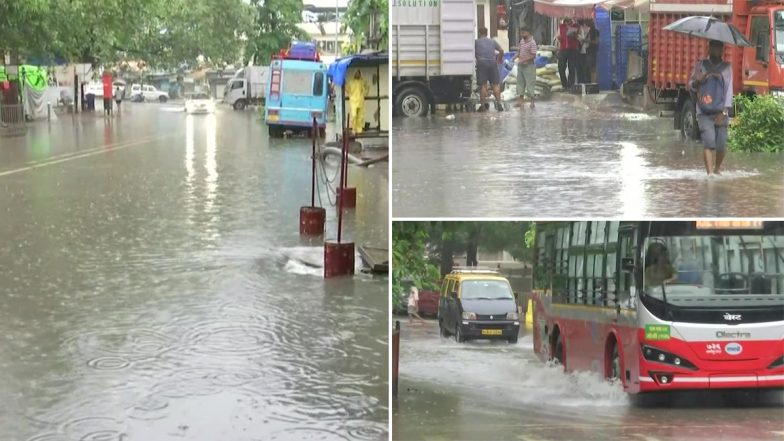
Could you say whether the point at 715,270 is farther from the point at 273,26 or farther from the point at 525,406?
the point at 273,26

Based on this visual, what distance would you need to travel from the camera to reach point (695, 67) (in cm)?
409

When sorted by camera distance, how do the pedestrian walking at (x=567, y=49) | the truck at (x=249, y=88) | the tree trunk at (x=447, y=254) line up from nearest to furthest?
the tree trunk at (x=447, y=254)
the pedestrian walking at (x=567, y=49)
the truck at (x=249, y=88)

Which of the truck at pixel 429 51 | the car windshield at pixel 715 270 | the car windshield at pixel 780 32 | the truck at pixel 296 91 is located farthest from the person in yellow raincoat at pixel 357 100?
the truck at pixel 296 91

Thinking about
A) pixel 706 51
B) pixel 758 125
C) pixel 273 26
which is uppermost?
pixel 273 26

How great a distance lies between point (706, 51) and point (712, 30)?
0.12m

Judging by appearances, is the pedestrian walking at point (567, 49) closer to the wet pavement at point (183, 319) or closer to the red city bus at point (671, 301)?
the red city bus at point (671, 301)

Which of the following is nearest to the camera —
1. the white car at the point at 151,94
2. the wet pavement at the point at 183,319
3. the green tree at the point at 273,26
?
the wet pavement at the point at 183,319

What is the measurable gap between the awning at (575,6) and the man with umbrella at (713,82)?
0.62 feet

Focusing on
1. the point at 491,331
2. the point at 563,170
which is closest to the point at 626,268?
the point at 563,170

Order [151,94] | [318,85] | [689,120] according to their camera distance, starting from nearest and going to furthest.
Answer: [689,120] < [318,85] < [151,94]

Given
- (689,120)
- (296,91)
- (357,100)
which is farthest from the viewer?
(296,91)

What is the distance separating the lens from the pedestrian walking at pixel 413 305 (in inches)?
155

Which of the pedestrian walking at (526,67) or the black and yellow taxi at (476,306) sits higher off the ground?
the pedestrian walking at (526,67)

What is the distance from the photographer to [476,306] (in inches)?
152
